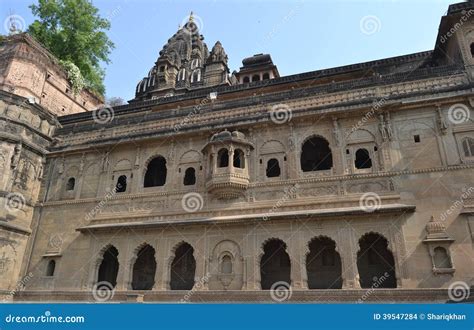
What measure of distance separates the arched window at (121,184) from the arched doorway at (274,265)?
272 inches

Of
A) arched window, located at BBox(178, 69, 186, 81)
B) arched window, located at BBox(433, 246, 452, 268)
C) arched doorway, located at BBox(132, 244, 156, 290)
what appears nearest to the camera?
arched window, located at BBox(433, 246, 452, 268)

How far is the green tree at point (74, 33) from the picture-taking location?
2672cm

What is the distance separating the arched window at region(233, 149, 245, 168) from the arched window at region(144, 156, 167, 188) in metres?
3.96

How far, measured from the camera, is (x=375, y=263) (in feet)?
44.5

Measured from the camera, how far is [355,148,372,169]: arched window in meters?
13.8

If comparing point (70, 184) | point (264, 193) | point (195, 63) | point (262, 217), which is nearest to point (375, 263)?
point (262, 217)

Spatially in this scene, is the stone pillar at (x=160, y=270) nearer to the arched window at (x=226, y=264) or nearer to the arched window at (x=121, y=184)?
the arched window at (x=226, y=264)

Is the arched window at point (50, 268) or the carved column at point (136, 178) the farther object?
the carved column at point (136, 178)

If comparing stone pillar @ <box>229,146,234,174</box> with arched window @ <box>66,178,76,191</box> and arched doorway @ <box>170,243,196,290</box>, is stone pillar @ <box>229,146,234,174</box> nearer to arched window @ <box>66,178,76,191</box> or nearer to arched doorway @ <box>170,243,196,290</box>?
arched doorway @ <box>170,243,196,290</box>

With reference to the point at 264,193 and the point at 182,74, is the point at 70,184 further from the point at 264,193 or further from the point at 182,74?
the point at 182,74

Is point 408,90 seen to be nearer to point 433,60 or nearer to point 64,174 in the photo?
point 433,60

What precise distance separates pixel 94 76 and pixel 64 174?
13.9 meters

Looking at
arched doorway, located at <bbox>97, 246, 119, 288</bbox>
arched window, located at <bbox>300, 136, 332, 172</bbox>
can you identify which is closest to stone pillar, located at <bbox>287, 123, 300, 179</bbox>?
arched window, located at <bbox>300, 136, 332, 172</bbox>

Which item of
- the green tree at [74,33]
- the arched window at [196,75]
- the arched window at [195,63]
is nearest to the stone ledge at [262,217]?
the green tree at [74,33]
